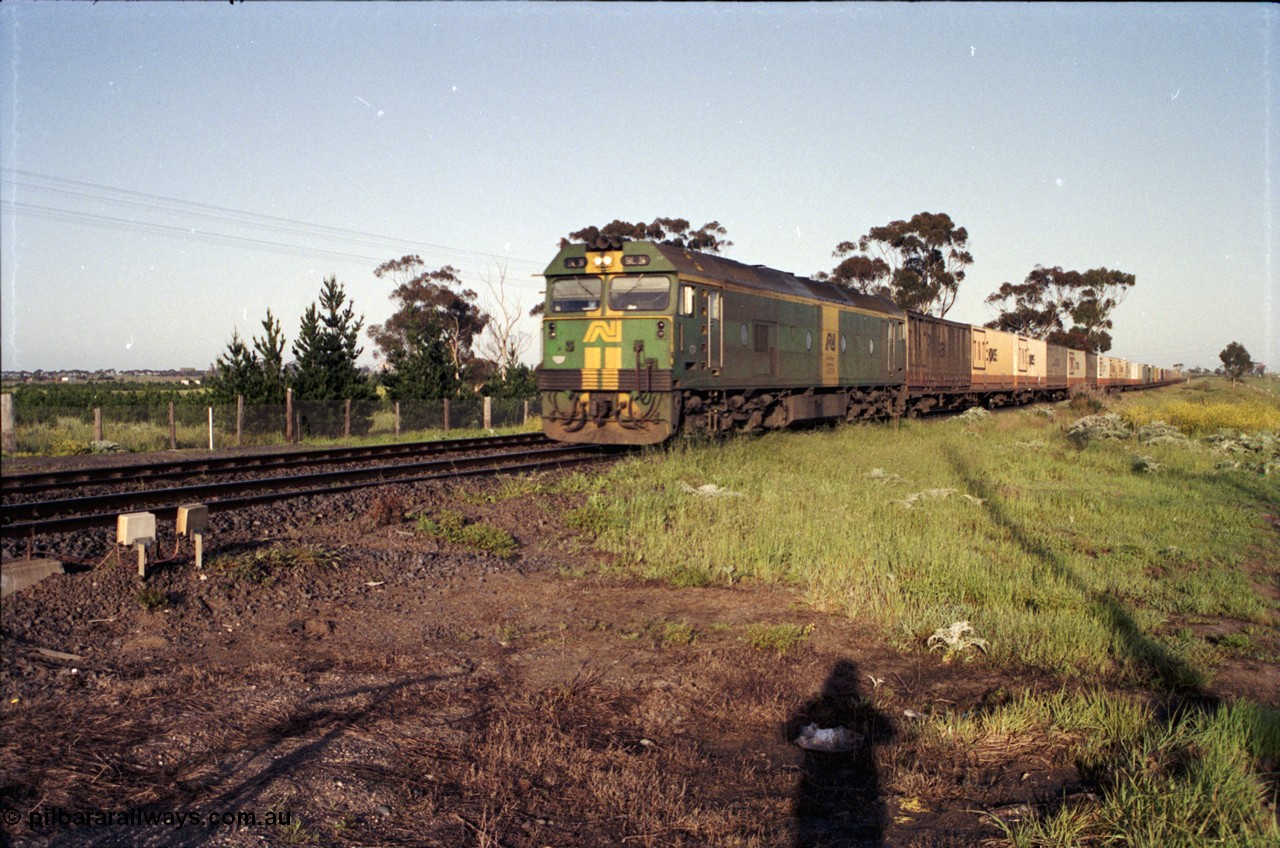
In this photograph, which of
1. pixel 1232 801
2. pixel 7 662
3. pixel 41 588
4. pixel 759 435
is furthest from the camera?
pixel 759 435

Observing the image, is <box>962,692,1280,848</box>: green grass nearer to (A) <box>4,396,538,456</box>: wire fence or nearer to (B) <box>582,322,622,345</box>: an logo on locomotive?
(B) <box>582,322,622,345</box>: an logo on locomotive

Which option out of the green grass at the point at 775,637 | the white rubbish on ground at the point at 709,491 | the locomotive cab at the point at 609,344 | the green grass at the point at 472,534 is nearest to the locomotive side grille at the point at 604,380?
the locomotive cab at the point at 609,344

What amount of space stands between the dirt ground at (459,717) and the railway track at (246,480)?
189cm

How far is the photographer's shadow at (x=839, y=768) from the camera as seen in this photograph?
4.34 m

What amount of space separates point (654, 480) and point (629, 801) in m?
9.12

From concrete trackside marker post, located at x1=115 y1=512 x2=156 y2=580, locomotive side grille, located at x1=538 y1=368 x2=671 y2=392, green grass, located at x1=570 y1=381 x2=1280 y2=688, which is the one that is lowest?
green grass, located at x1=570 y1=381 x2=1280 y2=688

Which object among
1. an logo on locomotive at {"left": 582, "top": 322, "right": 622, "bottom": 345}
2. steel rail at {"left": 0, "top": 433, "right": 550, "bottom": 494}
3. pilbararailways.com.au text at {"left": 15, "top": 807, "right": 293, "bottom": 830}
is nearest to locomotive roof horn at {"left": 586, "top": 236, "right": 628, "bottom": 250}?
an logo on locomotive at {"left": 582, "top": 322, "right": 622, "bottom": 345}

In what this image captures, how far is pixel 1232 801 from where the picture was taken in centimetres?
404

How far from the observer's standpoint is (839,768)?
5062 mm

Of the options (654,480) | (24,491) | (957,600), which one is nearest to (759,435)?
(654,480)

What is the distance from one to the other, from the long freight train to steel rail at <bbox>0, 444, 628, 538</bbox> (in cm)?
119

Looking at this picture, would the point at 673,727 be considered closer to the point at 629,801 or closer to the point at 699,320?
the point at 629,801

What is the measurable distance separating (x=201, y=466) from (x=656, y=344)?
24.6 feet

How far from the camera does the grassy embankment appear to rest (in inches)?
179
